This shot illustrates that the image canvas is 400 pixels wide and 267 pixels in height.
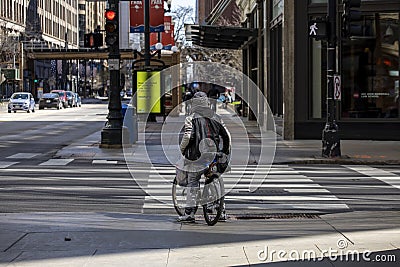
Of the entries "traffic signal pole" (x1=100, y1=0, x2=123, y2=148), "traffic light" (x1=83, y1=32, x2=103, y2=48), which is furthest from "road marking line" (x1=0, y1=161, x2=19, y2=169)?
"traffic light" (x1=83, y1=32, x2=103, y2=48)

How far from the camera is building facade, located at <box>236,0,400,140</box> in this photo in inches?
1073

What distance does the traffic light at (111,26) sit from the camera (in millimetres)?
24500

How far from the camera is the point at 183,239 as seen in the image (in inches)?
379

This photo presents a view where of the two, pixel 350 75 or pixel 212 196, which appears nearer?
pixel 212 196

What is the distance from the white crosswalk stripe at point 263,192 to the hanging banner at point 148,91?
17.1 meters

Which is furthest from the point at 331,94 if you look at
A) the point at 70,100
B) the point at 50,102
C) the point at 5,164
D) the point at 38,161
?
the point at 70,100

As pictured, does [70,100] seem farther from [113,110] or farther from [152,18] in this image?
[113,110]

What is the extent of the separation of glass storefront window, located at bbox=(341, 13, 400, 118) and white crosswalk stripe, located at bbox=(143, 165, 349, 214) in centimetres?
933

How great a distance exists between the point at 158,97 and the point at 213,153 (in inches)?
1034

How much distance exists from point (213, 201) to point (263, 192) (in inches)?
161

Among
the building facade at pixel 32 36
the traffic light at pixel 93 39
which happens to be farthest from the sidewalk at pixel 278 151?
the building facade at pixel 32 36

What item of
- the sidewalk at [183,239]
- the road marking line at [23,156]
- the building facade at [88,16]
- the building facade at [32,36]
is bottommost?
the sidewalk at [183,239]

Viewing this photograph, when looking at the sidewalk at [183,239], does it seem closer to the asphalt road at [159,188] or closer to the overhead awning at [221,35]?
the asphalt road at [159,188]

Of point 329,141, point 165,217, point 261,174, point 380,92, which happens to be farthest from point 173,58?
point 165,217
